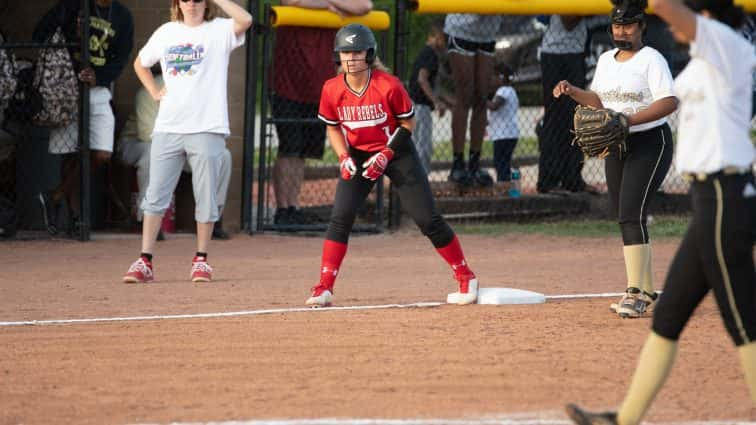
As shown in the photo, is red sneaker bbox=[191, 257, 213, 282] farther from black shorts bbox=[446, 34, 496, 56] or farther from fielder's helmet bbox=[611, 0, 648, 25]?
black shorts bbox=[446, 34, 496, 56]

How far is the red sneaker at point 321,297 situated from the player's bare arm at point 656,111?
7.38 ft

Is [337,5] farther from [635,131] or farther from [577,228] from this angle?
[635,131]

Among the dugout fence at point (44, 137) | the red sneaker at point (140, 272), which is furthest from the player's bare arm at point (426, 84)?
the red sneaker at point (140, 272)

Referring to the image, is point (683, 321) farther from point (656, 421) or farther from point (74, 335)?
point (74, 335)

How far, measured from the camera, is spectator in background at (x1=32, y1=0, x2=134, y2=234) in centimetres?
1170

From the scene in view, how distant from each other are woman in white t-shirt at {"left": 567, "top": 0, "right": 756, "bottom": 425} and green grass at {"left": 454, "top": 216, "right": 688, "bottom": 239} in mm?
7751

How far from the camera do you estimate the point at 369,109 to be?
8.20m

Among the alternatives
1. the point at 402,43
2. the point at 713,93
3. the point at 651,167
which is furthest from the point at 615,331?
the point at 402,43

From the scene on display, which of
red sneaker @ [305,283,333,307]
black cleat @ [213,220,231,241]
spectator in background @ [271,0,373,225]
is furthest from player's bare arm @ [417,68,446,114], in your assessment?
red sneaker @ [305,283,333,307]

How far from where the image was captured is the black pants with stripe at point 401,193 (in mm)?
8297

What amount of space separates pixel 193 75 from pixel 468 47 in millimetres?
4279

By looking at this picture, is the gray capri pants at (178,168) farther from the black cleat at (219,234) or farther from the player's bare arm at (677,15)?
the player's bare arm at (677,15)

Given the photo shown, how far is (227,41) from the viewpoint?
9711 millimetres

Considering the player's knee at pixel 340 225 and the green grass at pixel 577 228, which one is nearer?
the player's knee at pixel 340 225
